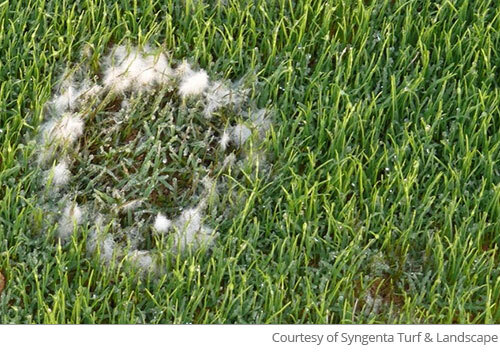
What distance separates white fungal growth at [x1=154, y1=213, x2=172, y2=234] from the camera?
3.10m

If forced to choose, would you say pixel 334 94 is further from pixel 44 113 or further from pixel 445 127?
pixel 44 113

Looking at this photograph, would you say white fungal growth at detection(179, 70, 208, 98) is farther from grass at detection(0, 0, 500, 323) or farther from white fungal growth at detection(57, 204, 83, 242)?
white fungal growth at detection(57, 204, 83, 242)

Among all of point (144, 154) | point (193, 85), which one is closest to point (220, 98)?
point (193, 85)

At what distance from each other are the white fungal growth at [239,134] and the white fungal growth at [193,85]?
0.79 feet

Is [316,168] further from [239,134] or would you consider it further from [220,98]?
[220,98]

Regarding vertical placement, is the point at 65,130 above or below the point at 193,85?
below

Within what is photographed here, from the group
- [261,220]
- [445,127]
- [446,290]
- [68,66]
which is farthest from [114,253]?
[445,127]

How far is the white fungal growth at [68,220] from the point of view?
10.1ft

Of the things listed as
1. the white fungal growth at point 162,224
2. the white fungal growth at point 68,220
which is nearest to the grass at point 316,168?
the white fungal growth at point 68,220

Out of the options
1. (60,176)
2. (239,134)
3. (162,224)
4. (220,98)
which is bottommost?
(162,224)

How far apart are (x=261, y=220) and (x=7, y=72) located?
1.24 metres

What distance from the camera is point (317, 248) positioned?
305 centimetres

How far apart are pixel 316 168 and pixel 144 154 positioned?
0.69 m

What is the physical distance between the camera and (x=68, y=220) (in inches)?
121
